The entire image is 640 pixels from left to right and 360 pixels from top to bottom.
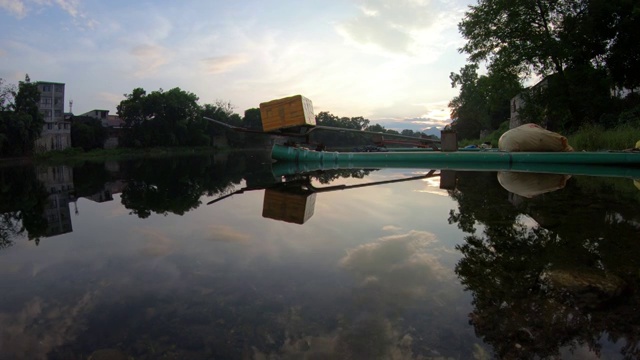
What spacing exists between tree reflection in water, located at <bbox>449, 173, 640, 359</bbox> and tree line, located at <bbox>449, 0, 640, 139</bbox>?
13.6 metres

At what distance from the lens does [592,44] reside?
1667 centimetres

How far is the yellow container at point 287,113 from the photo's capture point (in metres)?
13.5

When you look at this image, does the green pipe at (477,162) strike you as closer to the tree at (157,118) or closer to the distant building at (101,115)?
the tree at (157,118)

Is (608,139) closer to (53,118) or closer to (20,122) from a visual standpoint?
(20,122)

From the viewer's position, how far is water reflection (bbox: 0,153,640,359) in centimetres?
171

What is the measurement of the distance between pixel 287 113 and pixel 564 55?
13.4m

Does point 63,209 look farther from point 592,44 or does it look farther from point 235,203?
point 592,44

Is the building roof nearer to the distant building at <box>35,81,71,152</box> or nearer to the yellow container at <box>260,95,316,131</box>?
the distant building at <box>35,81,71,152</box>

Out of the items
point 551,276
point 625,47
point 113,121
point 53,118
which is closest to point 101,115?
point 113,121

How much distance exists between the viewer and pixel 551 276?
237cm

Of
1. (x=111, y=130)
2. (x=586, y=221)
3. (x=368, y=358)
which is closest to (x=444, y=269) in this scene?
(x=368, y=358)

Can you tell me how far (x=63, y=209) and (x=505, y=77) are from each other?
2077cm

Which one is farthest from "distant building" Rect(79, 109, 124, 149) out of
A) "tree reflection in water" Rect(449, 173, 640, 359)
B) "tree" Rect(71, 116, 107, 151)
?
"tree reflection in water" Rect(449, 173, 640, 359)

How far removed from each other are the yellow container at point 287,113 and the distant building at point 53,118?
35.3 m
